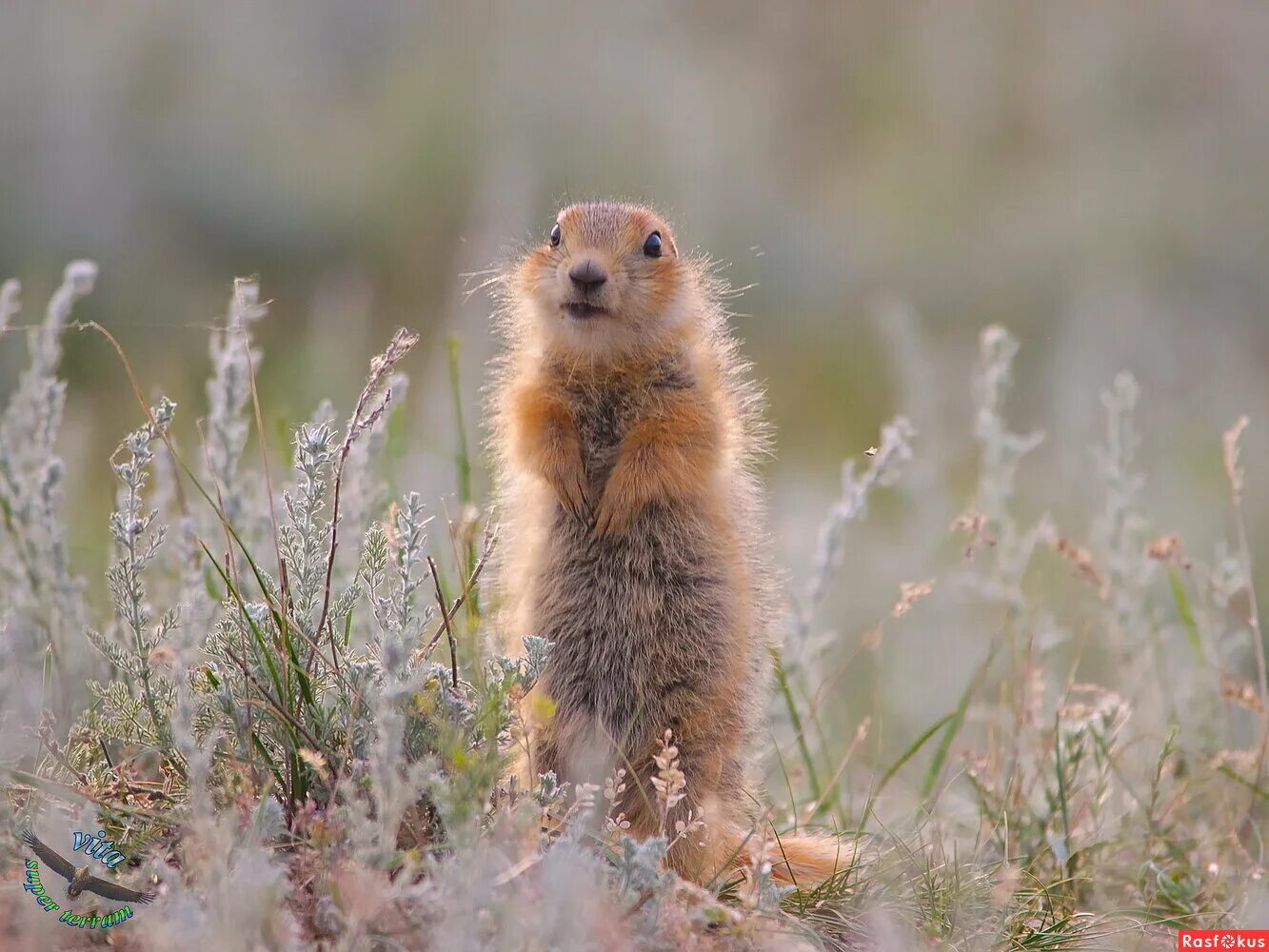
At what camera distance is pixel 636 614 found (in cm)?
425

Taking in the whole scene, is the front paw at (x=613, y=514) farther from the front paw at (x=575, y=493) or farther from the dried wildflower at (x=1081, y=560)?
the dried wildflower at (x=1081, y=560)

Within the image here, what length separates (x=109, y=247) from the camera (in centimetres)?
1212

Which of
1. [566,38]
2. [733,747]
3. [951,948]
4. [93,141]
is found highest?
[566,38]

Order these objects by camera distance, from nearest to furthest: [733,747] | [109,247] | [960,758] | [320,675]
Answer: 1. [320,675]
2. [733,747]
3. [960,758]
4. [109,247]

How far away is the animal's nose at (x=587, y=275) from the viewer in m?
4.42

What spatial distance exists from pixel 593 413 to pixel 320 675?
138cm

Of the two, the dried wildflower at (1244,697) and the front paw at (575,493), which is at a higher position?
the front paw at (575,493)

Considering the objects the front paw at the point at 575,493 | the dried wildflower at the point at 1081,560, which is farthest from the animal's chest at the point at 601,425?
the dried wildflower at the point at 1081,560

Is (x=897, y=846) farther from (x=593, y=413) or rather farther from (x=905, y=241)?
(x=905, y=241)

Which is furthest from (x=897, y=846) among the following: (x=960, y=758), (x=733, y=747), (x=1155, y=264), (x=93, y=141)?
(x=1155, y=264)

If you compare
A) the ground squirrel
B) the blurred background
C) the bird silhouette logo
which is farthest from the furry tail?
the blurred background

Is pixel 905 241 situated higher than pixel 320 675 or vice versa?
pixel 905 241

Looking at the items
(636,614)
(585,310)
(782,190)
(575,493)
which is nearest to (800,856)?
(636,614)

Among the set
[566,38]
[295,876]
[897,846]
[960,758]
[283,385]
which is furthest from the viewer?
[566,38]
